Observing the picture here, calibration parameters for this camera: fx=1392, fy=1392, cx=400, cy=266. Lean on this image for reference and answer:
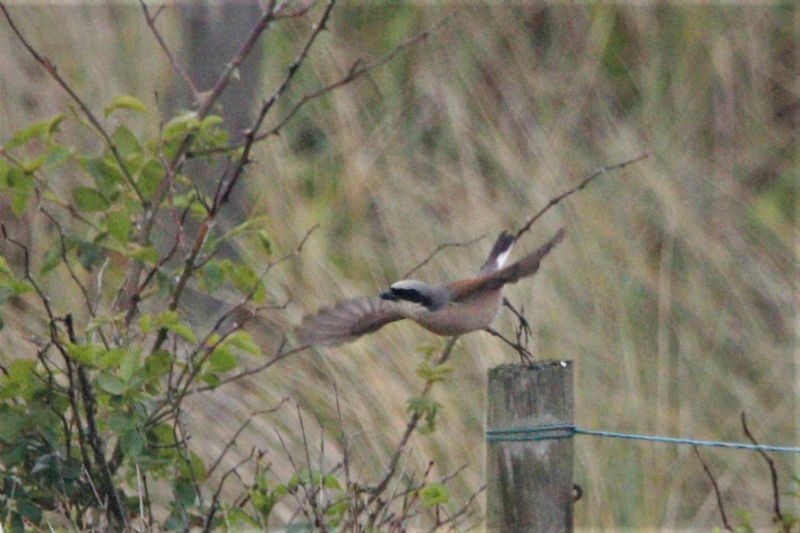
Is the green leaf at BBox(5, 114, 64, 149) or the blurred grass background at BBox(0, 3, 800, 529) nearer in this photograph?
the green leaf at BBox(5, 114, 64, 149)

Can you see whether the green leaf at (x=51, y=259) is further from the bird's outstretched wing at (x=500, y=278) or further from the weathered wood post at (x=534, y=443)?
the weathered wood post at (x=534, y=443)

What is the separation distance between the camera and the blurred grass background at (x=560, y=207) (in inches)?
220

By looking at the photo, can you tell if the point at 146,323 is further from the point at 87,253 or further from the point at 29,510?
the point at 29,510

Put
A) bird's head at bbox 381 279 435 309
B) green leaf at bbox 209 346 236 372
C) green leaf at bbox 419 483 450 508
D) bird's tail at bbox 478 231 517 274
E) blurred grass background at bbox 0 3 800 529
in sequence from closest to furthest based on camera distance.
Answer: green leaf at bbox 419 483 450 508 → green leaf at bbox 209 346 236 372 → bird's head at bbox 381 279 435 309 → bird's tail at bbox 478 231 517 274 → blurred grass background at bbox 0 3 800 529

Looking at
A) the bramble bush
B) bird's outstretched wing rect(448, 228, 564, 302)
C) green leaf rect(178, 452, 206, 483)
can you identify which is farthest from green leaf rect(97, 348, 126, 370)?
bird's outstretched wing rect(448, 228, 564, 302)

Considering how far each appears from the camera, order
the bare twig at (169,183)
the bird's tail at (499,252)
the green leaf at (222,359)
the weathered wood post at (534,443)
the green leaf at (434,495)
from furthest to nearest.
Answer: the bird's tail at (499,252) < the bare twig at (169,183) < the green leaf at (222,359) < the green leaf at (434,495) < the weathered wood post at (534,443)

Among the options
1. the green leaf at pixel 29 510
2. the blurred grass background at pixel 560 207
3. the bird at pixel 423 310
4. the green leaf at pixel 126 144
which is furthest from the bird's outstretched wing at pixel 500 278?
the blurred grass background at pixel 560 207

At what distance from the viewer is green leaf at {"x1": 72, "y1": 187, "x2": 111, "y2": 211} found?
3076 mm

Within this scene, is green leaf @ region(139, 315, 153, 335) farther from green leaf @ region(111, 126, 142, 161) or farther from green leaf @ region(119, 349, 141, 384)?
green leaf @ region(111, 126, 142, 161)

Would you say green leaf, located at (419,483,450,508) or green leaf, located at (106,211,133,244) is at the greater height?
green leaf, located at (106,211,133,244)

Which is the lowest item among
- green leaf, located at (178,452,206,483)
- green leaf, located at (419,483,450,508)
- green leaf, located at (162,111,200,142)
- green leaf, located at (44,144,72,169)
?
green leaf, located at (419,483,450,508)

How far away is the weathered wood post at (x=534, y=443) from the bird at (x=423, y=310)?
0.35m

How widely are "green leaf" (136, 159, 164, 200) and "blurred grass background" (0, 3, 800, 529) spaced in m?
2.05

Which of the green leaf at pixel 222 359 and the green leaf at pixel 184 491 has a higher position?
the green leaf at pixel 222 359
